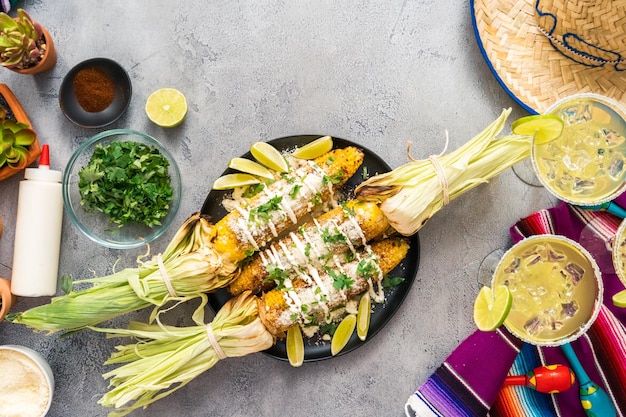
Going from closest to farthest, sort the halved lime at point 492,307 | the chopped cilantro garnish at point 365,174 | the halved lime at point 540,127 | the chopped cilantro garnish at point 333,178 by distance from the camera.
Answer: the halved lime at point 492,307 → the halved lime at point 540,127 → the chopped cilantro garnish at point 333,178 → the chopped cilantro garnish at point 365,174

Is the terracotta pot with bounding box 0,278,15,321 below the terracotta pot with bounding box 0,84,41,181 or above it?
below

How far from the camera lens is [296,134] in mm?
2861

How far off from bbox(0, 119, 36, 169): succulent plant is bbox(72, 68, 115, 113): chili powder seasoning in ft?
0.95

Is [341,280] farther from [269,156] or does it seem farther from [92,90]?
[92,90]

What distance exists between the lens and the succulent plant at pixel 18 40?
267cm

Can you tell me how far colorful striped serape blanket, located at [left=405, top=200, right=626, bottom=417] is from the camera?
2.70 m

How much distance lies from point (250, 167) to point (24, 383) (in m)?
1.48

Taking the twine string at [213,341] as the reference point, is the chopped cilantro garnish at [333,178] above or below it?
above

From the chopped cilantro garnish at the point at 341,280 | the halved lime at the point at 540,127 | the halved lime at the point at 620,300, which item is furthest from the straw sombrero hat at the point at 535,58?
the chopped cilantro garnish at the point at 341,280

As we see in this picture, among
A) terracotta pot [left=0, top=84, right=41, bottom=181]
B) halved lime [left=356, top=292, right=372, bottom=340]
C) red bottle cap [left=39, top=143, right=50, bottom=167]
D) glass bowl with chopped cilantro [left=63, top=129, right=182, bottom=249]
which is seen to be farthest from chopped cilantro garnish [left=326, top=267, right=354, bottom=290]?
terracotta pot [left=0, top=84, right=41, bottom=181]

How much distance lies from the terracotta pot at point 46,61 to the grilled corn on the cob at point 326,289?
1578 millimetres

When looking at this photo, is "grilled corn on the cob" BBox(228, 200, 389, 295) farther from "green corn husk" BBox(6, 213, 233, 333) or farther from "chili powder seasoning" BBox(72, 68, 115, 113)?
"chili powder seasoning" BBox(72, 68, 115, 113)

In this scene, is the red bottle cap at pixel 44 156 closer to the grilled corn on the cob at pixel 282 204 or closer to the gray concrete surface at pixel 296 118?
the gray concrete surface at pixel 296 118

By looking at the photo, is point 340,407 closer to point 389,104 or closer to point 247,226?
point 247,226
